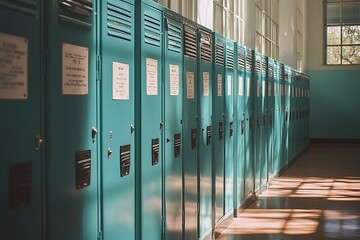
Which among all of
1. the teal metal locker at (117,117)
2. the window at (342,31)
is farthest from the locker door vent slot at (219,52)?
the window at (342,31)

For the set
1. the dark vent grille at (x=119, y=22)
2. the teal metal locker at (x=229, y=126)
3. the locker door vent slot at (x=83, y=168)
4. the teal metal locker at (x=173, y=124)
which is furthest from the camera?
the teal metal locker at (x=229, y=126)

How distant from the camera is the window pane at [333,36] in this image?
21.6 meters

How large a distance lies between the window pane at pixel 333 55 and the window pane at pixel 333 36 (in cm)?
23

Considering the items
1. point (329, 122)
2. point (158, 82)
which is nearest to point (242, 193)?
point (158, 82)

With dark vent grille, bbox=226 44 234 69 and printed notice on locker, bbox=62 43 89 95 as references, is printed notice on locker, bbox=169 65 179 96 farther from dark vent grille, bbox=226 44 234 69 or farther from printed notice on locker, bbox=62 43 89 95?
dark vent grille, bbox=226 44 234 69

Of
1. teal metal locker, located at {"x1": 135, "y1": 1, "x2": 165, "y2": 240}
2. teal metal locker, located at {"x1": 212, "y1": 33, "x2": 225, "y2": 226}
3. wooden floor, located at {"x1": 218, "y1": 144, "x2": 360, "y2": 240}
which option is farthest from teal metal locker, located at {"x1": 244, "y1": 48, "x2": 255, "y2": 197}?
teal metal locker, located at {"x1": 135, "y1": 1, "x2": 165, "y2": 240}

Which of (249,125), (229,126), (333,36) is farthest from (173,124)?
(333,36)

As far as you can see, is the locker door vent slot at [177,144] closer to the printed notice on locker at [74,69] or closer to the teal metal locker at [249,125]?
the printed notice on locker at [74,69]

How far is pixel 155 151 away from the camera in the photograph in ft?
12.8

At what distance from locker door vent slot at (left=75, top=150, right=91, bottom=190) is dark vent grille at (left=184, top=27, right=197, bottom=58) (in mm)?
2135

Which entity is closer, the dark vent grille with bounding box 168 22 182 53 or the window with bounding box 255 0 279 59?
the dark vent grille with bounding box 168 22 182 53

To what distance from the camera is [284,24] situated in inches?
659

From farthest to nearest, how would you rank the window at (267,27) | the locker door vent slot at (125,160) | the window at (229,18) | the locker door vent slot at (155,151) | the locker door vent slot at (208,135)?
the window at (267,27) → the window at (229,18) → the locker door vent slot at (208,135) → the locker door vent slot at (155,151) → the locker door vent slot at (125,160)

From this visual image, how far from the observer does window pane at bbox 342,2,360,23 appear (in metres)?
21.4
